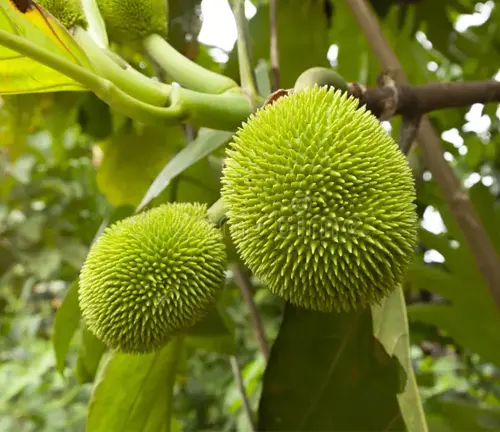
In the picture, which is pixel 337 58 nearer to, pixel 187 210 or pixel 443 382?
pixel 187 210

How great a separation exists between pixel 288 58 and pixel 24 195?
1.08 meters

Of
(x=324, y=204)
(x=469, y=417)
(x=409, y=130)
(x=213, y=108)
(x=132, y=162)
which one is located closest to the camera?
(x=324, y=204)

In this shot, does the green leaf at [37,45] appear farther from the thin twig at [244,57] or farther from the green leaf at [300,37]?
the green leaf at [300,37]

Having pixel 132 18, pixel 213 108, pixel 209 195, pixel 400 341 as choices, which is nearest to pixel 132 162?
pixel 209 195

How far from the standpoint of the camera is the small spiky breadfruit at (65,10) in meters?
0.63

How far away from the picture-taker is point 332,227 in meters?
0.49

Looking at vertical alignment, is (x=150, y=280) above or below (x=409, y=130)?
below

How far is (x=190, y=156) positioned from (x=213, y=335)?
1.00 ft

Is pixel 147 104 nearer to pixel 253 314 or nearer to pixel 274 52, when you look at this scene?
pixel 274 52

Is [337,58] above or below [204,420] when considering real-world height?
above

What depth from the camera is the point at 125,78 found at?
566 mm

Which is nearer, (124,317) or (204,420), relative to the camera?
(124,317)

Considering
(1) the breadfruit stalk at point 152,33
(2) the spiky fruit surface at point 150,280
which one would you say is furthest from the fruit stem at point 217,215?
(1) the breadfruit stalk at point 152,33

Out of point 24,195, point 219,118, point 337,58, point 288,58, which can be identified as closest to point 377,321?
point 219,118
